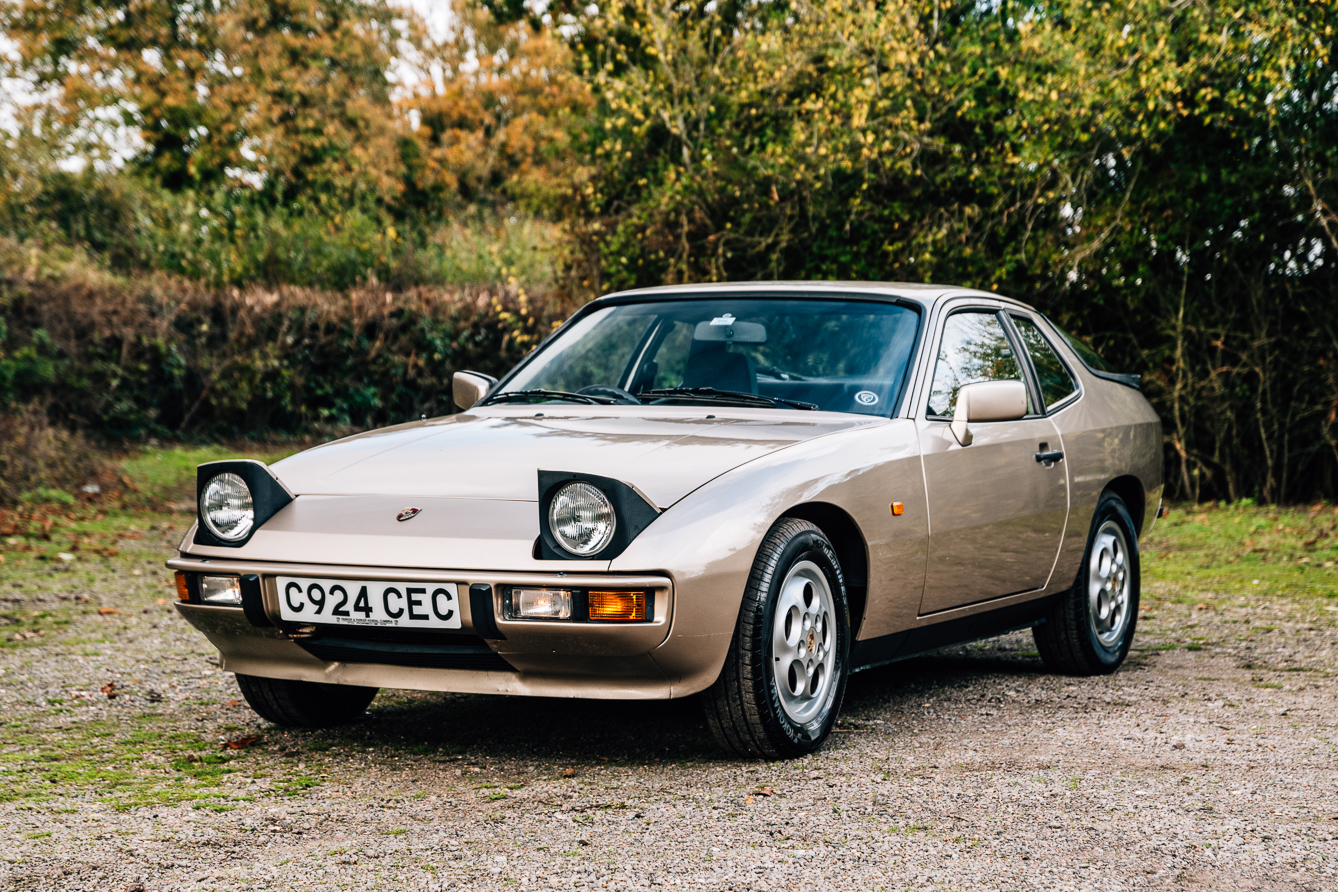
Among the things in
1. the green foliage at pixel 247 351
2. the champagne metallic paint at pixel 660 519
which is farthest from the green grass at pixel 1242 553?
the green foliage at pixel 247 351

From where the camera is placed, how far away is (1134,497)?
641 cm

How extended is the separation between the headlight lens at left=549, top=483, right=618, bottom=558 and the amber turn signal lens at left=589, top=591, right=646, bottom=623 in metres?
0.15

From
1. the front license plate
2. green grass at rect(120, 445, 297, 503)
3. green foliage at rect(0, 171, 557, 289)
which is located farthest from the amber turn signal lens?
green foliage at rect(0, 171, 557, 289)

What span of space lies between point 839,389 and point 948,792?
1570 mm

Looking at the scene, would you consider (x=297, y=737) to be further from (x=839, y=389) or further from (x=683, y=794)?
(x=839, y=389)

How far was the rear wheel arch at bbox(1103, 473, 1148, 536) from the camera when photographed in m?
6.34

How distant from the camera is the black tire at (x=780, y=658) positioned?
13.1 feet

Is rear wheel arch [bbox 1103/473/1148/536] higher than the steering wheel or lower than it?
lower

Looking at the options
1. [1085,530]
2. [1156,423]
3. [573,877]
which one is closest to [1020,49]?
[1156,423]

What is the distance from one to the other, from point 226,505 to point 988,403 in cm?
257

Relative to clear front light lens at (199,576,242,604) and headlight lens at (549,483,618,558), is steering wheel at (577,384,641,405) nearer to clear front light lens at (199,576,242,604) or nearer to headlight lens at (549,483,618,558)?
headlight lens at (549,483,618,558)

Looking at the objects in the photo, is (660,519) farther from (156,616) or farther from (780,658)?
(156,616)

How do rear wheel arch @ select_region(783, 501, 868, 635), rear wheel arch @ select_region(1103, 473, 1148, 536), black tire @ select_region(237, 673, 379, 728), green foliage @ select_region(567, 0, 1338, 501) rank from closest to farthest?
rear wheel arch @ select_region(783, 501, 868, 635) → black tire @ select_region(237, 673, 379, 728) → rear wheel arch @ select_region(1103, 473, 1148, 536) → green foliage @ select_region(567, 0, 1338, 501)

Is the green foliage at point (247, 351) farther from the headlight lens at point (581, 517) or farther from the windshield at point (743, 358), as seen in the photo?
the headlight lens at point (581, 517)
